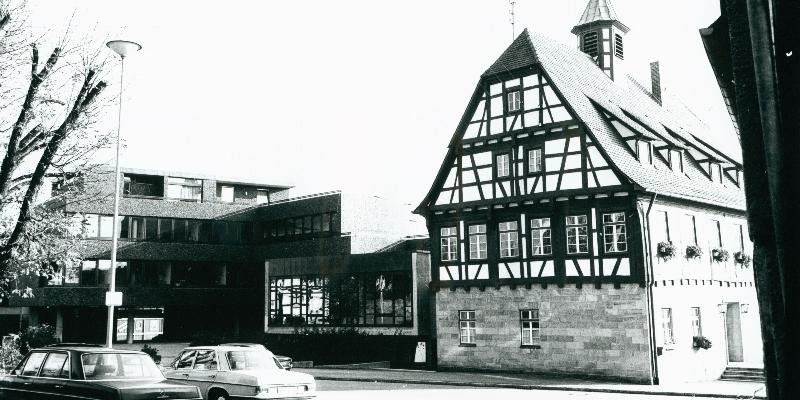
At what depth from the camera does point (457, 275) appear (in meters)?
28.9

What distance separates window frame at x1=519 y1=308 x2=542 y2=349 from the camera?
26344 millimetres

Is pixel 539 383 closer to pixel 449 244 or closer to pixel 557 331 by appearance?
pixel 557 331

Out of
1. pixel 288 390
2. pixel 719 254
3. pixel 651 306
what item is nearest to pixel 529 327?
pixel 651 306

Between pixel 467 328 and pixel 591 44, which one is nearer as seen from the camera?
pixel 467 328

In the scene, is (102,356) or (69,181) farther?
(69,181)

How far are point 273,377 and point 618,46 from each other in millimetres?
27417

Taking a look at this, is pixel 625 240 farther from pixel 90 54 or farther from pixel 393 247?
pixel 393 247

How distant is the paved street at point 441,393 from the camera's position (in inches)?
790

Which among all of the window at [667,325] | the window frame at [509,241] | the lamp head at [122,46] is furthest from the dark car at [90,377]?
the window at [667,325]

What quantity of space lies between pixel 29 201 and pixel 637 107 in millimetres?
25807

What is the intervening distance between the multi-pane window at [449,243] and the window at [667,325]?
316 inches

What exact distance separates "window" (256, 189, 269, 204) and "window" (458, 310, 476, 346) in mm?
27527

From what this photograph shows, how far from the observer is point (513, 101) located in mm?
28109

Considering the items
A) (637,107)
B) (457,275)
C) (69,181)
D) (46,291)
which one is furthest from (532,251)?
(46,291)
